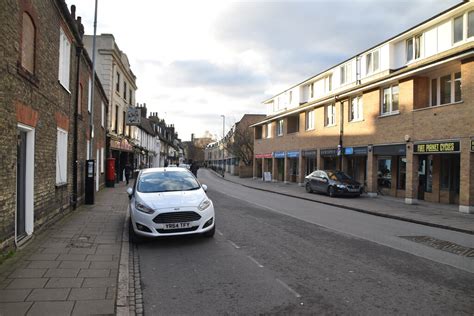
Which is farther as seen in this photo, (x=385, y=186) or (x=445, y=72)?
(x=385, y=186)

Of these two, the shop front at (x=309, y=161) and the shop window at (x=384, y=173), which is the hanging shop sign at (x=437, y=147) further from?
the shop front at (x=309, y=161)

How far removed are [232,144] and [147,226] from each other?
45.0m

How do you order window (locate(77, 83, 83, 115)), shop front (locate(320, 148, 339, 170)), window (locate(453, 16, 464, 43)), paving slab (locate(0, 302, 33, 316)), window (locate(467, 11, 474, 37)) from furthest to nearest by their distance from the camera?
shop front (locate(320, 148, 339, 170)) → window (locate(453, 16, 464, 43)) → window (locate(467, 11, 474, 37)) → window (locate(77, 83, 83, 115)) → paving slab (locate(0, 302, 33, 316))

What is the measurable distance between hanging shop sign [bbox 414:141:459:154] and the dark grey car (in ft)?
13.8

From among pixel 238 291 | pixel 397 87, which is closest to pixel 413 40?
pixel 397 87

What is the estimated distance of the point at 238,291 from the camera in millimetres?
5457

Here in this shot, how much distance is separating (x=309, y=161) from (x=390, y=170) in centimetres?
1074

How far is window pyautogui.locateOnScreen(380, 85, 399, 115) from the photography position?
2052cm

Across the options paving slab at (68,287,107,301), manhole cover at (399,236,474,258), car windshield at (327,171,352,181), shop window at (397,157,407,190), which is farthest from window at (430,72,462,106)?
paving slab at (68,287,107,301)

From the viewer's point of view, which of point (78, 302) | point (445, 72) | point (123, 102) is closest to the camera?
point (78, 302)

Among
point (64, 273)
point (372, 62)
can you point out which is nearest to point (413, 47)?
point (372, 62)

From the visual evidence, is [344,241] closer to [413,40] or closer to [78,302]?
[78,302]

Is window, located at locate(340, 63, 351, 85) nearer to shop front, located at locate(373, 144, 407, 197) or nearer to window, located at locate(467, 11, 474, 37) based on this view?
shop front, located at locate(373, 144, 407, 197)

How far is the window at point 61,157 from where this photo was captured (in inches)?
427
